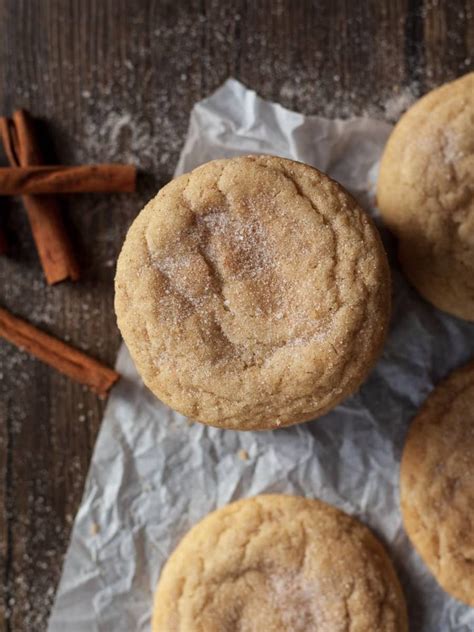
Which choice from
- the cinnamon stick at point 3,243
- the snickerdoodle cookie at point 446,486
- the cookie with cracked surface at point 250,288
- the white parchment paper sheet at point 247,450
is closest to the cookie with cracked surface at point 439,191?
A: the white parchment paper sheet at point 247,450

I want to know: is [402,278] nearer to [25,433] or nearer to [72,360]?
[72,360]

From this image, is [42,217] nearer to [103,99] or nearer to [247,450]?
[103,99]

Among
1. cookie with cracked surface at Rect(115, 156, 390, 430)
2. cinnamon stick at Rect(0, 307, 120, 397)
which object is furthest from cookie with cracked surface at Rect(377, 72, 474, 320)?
cinnamon stick at Rect(0, 307, 120, 397)

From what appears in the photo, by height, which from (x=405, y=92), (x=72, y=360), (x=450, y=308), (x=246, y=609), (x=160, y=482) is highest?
(x=405, y=92)

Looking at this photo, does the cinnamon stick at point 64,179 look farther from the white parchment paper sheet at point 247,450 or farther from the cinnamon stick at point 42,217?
the white parchment paper sheet at point 247,450

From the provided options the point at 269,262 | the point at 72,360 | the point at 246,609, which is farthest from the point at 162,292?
the point at 246,609

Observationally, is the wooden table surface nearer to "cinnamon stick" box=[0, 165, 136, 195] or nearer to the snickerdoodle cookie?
"cinnamon stick" box=[0, 165, 136, 195]
